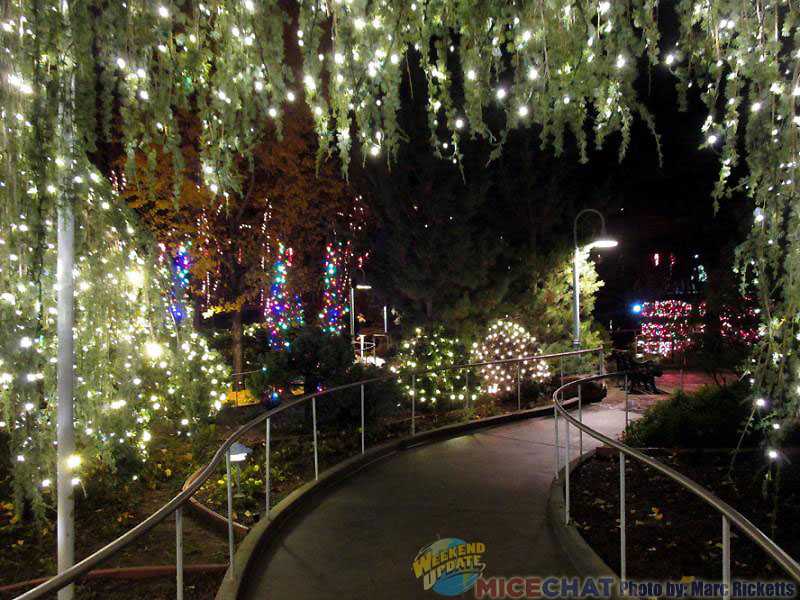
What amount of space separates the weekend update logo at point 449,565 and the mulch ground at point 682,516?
3.39 feet

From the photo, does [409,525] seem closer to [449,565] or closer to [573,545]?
[449,565]

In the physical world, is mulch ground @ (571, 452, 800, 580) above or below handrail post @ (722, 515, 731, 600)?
below

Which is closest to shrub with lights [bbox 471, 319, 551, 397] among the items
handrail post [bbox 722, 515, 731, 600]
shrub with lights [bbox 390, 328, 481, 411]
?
shrub with lights [bbox 390, 328, 481, 411]

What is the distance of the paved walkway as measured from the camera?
14.4ft

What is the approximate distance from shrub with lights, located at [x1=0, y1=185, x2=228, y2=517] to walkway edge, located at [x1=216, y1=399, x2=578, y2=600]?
1.45m

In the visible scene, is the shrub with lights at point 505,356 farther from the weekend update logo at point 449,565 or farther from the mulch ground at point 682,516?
the weekend update logo at point 449,565

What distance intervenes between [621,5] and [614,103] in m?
0.62

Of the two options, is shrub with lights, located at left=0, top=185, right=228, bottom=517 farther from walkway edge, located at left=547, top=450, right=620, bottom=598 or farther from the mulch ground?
the mulch ground

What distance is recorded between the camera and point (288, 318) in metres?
20.0

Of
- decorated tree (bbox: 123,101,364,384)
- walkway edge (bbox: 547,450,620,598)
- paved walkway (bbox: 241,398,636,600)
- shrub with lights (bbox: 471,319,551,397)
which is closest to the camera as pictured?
walkway edge (bbox: 547,450,620,598)

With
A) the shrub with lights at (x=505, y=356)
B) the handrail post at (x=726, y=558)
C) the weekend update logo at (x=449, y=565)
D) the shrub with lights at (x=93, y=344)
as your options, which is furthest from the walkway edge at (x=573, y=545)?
the shrub with lights at (x=505, y=356)

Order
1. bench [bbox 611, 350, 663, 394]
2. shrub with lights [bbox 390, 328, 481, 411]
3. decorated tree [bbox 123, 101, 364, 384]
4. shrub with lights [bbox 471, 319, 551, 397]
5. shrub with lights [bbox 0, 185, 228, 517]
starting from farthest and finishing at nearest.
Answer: decorated tree [bbox 123, 101, 364, 384] < bench [bbox 611, 350, 663, 394] < shrub with lights [bbox 471, 319, 551, 397] < shrub with lights [bbox 390, 328, 481, 411] < shrub with lights [bbox 0, 185, 228, 517]

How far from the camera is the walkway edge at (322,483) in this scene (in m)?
4.30

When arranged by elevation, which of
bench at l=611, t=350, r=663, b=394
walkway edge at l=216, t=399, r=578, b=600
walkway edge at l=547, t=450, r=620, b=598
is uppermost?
bench at l=611, t=350, r=663, b=394
